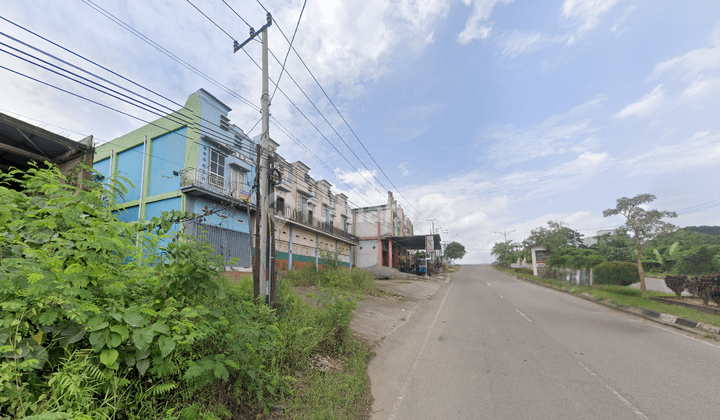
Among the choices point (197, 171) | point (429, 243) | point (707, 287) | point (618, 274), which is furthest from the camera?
point (429, 243)

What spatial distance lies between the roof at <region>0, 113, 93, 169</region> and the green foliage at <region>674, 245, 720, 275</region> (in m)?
23.2

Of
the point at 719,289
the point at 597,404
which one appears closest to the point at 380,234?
the point at 719,289

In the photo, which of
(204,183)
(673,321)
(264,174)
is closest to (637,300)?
(673,321)

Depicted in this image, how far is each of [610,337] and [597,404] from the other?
5.08m

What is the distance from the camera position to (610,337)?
8.13 m

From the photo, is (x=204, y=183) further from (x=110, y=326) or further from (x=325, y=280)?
(x=110, y=326)

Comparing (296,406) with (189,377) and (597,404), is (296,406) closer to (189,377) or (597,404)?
(189,377)

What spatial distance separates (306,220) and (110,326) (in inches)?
1000

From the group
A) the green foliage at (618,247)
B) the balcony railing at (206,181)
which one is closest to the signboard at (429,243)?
the green foliage at (618,247)

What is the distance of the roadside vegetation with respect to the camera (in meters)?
2.15

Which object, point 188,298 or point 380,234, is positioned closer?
point 188,298

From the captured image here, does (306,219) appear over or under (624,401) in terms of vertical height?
over

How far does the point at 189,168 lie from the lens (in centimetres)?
1507

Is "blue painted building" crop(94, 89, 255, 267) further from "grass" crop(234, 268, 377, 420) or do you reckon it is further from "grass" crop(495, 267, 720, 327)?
"grass" crop(495, 267, 720, 327)
